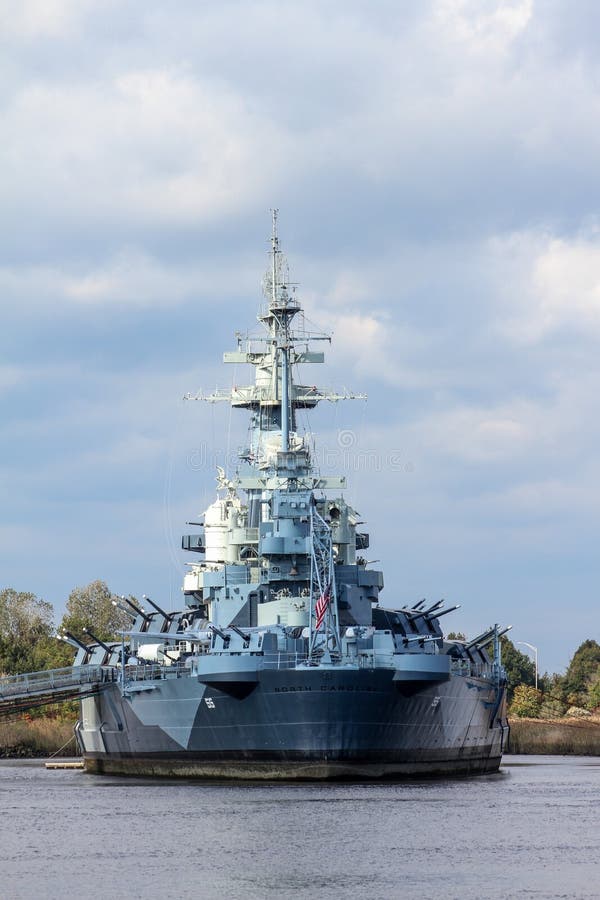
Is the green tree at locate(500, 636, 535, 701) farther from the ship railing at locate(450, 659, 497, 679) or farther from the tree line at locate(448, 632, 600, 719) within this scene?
the ship railing at locate(450, 659, 497, 679)

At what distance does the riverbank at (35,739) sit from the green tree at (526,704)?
109ft

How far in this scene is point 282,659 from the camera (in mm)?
53312

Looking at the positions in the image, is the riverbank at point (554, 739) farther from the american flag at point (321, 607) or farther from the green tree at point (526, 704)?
the american flag at point (321, 607)

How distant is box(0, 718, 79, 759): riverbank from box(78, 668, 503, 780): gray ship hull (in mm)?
39818

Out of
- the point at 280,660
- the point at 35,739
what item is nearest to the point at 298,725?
the point at 280,660

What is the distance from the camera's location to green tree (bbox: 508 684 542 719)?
114 meters

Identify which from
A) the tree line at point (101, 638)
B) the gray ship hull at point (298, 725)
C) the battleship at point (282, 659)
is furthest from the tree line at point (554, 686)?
the gray ship hull at point (298, 725)

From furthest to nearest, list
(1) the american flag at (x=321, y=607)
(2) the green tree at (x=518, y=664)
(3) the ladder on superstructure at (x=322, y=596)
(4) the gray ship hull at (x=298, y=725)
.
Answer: (2) the green tree at (x=518, y=664)
(1) the american flag at (x=321, y=607)
(3) the ladder on superstructure at (x=322, y=596)
(4) the gray ship hull at (x=298, y=725)

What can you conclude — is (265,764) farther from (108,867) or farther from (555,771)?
(555,771)

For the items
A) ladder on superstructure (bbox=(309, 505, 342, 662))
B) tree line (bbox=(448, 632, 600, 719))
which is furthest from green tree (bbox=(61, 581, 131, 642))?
ladder on superstructure (bbox=(309, 505, 342, 662))

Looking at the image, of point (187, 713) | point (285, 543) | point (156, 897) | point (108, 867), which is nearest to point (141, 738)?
point (187, 713)

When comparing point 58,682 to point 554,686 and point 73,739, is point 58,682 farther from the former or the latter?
point 554,686

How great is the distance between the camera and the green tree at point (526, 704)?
114062 millimetres

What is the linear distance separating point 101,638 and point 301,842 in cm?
9078
